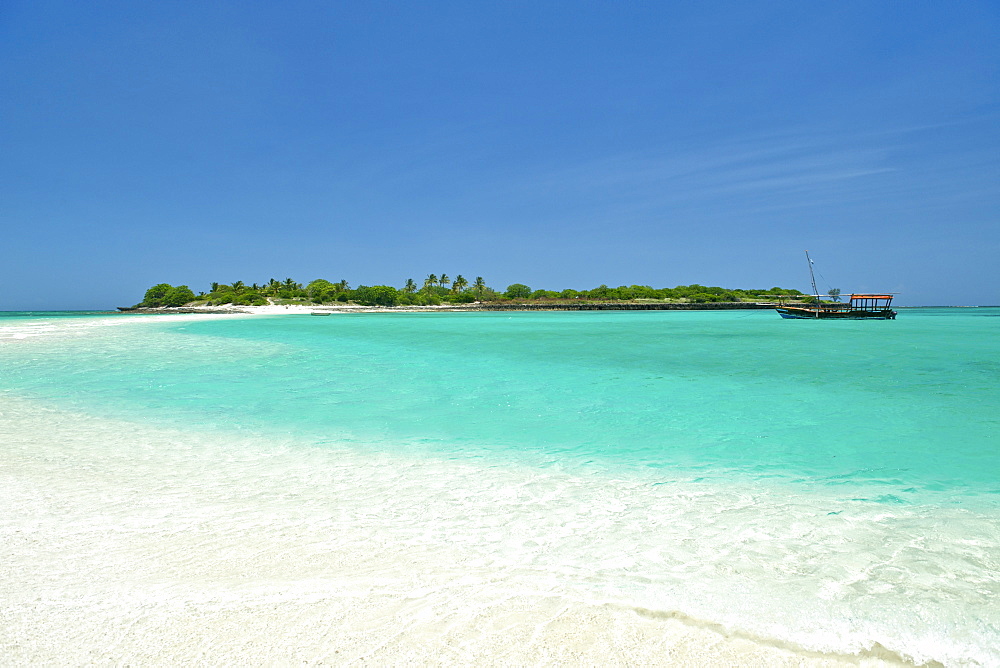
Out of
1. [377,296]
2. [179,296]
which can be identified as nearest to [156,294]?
[179,296]

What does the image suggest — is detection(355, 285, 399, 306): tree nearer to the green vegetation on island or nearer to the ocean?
the green vegetation on island

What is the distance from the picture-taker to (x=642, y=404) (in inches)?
354

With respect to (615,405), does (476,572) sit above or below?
above

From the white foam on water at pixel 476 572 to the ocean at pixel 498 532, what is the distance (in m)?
0.02

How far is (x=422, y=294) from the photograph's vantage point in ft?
447

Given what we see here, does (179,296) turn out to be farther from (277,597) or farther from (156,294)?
(277,597)

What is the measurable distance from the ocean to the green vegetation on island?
377 ft

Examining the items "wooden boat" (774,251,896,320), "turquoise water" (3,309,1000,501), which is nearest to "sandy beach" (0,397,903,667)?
"turquoise water" (3,309,1000,501)

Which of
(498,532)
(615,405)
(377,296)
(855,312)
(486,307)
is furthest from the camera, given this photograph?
(486,307)

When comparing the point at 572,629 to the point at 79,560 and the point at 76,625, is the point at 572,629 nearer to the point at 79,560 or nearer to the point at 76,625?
the point at 76,625

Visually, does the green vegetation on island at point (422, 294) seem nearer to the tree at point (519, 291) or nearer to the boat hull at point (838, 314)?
the tree at point (519, 291)

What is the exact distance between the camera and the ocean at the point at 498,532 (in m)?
2.37

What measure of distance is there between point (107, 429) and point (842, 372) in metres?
15.3

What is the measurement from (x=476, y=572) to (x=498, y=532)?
63 centimetres
